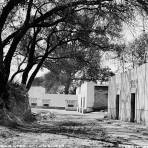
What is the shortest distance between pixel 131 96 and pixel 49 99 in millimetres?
48585

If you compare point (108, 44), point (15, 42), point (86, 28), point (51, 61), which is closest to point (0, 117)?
point (15, 42)

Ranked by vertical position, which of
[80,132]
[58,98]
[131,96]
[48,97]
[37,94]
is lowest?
Result: [80,132]

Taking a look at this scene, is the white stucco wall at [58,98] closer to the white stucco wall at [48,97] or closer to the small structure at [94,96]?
the white stucco wall at [48,97]

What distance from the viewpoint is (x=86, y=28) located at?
68.9ft

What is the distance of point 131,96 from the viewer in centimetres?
2481

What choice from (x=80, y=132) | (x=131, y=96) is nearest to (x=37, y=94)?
(x=131, y=96)

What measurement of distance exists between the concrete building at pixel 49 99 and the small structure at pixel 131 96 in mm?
38750

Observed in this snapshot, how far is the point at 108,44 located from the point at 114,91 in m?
7.55

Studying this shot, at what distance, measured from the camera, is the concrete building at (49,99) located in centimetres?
7144

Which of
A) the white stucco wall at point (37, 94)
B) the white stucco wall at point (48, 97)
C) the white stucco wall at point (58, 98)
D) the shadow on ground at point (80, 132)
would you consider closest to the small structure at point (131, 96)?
the shadow on ground at point (80, 132)

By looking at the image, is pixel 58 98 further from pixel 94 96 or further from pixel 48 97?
pixel 94 96

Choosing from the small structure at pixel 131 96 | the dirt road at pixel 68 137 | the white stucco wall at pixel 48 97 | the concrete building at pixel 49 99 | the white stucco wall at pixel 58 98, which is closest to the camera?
the dirt road at pixel 68 137

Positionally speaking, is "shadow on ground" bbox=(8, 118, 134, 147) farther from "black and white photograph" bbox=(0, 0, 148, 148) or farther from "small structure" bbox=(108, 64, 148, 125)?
"small structure" bbox=(108, 64, 148, 125)

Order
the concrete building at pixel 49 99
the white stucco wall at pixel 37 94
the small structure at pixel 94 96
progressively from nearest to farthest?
the small structure at pixel 94 96 → the concrete building at pixel 49 99 → the white stucco wall at pixel 37 94
